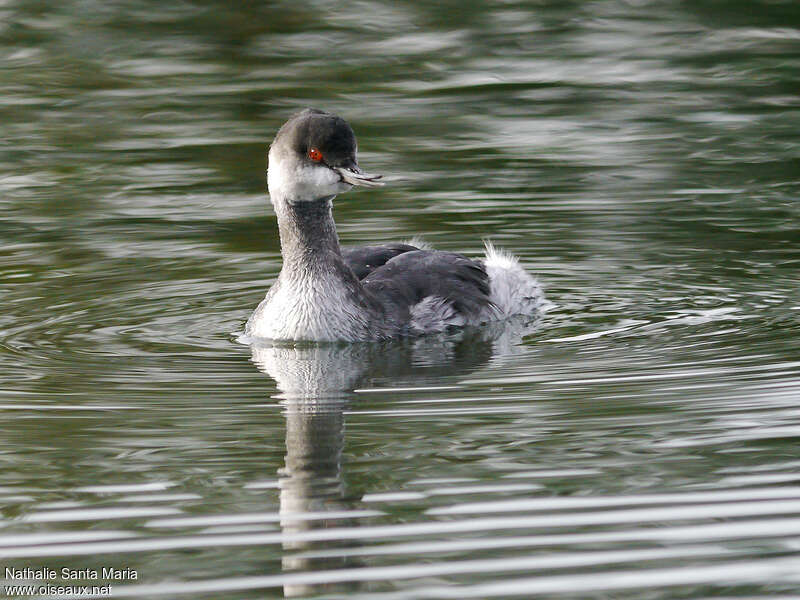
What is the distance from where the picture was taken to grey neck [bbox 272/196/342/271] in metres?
Result: 9.81

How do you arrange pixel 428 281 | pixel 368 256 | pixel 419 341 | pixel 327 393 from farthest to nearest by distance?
pixel 368 256
pixel 428 281
pixel 419 341
pixel 327 393

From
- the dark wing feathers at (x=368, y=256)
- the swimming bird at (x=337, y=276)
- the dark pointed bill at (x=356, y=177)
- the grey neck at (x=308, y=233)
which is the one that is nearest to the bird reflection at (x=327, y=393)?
the swimming bird at (x=337, y=276)

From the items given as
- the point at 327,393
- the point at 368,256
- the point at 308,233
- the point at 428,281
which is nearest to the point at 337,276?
the point at 308,233

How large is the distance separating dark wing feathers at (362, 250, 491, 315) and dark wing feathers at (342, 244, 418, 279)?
82 mm

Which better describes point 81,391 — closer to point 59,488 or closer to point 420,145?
point 59,488

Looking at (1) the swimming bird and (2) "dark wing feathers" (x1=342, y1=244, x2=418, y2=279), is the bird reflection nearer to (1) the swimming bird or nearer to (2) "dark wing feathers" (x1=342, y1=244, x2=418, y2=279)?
(1) the swimming bird

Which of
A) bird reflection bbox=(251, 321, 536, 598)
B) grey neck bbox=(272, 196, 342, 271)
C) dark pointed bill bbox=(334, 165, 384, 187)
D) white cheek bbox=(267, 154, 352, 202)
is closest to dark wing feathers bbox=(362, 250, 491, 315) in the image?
bird reflection bbox=(251, 321, 536, 598)

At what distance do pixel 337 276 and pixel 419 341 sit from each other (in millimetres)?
634

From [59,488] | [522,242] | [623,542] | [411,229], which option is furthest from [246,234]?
[623,542]

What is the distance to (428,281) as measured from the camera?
33.8 feet

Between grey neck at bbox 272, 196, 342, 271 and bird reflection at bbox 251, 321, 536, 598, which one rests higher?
grey neck at bbox 272, 196, 342, 271

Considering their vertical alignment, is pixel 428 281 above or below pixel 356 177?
below

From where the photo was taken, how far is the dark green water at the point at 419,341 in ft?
19.6

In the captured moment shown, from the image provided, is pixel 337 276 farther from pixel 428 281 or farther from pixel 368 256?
pixel 368 256
